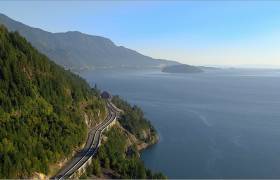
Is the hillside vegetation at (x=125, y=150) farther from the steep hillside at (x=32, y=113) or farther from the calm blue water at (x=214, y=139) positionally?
the steep hillside at (x=32, y=113)

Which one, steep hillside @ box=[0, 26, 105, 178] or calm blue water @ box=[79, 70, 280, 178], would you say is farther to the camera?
calm blue water @ box=[79, 70, 280, 178]

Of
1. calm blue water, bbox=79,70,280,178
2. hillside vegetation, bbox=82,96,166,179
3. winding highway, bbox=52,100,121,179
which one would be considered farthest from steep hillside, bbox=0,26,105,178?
calm blue water, bbox=79,70,280,178

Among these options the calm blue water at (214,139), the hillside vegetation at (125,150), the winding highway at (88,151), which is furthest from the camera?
the calm blue water at (214,139)

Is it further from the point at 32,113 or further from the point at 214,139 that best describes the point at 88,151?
the point at 214,139

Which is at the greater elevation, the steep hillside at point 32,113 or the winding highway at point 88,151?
the steep hillside at point 32,113

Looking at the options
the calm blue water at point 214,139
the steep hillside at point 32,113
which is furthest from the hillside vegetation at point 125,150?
the steep hillside at point 32,113

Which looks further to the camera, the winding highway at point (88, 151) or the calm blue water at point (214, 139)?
the calm blue water at point (214, 139)

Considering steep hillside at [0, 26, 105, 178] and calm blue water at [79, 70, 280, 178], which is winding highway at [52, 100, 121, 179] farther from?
calm blue water at [79, 70, 280, 178]
